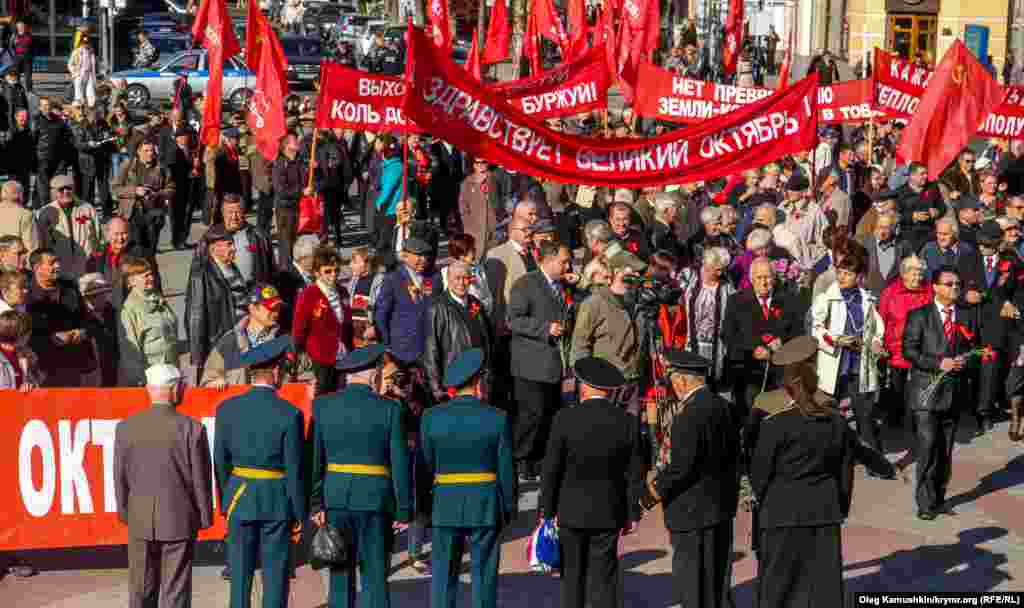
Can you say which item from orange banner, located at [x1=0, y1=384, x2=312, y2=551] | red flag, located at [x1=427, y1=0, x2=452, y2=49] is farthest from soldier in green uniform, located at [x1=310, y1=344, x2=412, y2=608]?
red flag, located at [x1=427, y1=0, x2=452, y2=49]

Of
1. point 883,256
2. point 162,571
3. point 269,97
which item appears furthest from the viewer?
point 269,97

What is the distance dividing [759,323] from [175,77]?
2813 cm

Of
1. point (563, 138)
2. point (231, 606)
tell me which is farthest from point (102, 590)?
point (563, 138)

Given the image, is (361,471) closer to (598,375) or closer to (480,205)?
(598,375)

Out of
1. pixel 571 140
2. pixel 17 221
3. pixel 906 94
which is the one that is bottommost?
pixel 17 221

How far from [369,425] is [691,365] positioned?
63.7 inches

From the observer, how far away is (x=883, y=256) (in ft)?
47.3

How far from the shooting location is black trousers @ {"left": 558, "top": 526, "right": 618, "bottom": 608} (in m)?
8.51

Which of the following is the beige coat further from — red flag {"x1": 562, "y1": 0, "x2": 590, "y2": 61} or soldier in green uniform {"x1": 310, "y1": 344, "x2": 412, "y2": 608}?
red flag {"x1": 562, "y1": 0, "x2": 590, "y2": 61}

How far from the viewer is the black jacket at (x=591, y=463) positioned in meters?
8.34

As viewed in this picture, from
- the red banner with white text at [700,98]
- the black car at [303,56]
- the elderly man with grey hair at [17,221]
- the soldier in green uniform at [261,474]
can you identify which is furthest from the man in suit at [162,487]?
the black car at [303,56]

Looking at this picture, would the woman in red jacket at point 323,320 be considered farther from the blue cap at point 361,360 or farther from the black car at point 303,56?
the black car at point 303,56

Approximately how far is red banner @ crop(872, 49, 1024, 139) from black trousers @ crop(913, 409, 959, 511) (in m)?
4.86

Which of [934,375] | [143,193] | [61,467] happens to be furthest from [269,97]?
[934,375]
